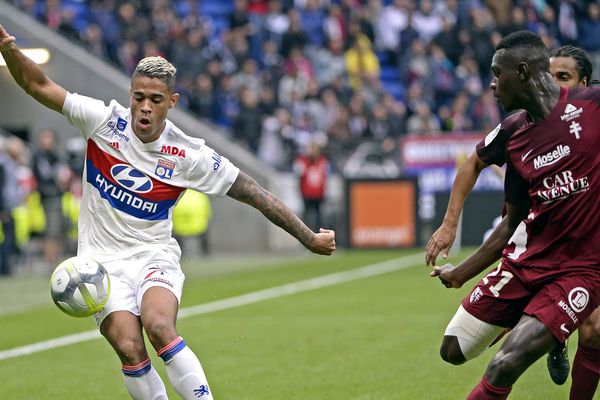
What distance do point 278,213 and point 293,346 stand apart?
15.5 feet

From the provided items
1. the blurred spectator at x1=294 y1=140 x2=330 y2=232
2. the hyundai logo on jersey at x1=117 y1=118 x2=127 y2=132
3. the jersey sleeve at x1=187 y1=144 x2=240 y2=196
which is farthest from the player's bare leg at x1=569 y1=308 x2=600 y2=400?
the blurred spectator at x1=294 y1=140 x2=330 y2=232

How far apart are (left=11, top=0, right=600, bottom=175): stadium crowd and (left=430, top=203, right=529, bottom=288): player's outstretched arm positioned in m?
17.5

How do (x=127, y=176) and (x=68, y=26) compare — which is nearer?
(x=127, y=176)

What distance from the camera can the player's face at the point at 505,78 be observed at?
6691 mm

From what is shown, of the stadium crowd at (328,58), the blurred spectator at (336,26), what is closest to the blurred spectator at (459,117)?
the stadium crowd at (328,58)

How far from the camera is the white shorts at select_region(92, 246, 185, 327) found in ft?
24.1

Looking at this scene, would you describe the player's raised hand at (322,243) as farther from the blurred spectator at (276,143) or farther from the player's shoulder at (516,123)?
the blurred spectator at (276,143)

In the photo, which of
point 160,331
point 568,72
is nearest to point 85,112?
point 160,331

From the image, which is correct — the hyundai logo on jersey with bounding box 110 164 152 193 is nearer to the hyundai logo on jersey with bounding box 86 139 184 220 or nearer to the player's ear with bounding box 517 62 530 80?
the hyundai logo on jersey with bounding box 86 139 184 220

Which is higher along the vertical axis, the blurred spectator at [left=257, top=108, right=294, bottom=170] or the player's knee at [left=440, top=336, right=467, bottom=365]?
the player's knee at [left=440, top=336, right=467, bottom=365]

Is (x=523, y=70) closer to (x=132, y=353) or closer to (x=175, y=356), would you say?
(x=175, y=356)

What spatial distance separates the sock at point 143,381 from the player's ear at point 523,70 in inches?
107

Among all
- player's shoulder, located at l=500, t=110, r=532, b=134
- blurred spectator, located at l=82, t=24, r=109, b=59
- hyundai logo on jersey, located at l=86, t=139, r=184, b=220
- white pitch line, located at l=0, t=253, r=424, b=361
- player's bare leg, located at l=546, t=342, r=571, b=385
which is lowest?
white pitch line, located at l=0, t=253, r=424, b=361

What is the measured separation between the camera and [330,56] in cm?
2714
